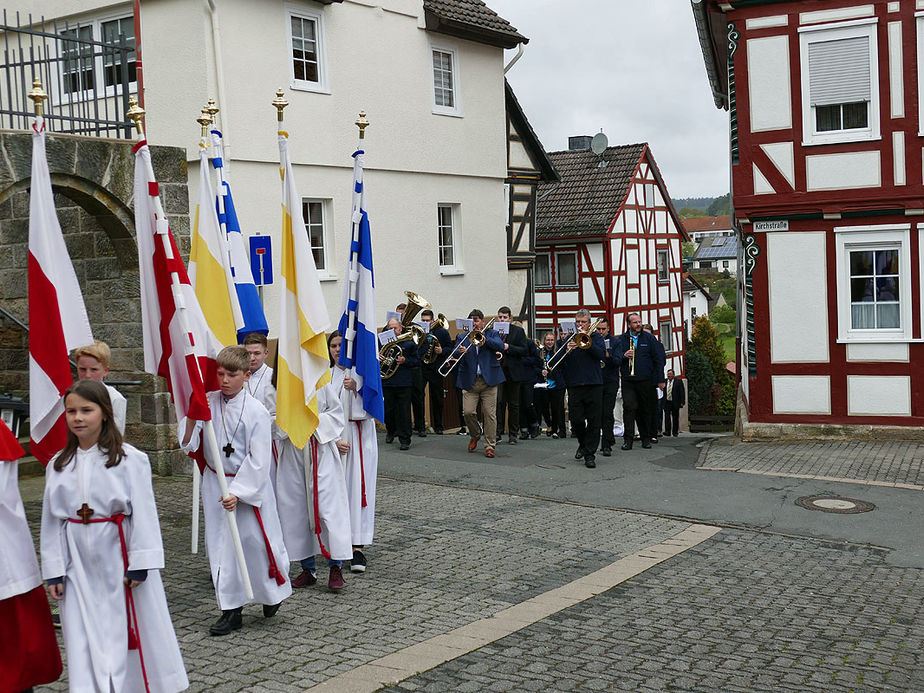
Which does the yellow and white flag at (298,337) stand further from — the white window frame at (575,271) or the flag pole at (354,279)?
the white window frame at (575,271)

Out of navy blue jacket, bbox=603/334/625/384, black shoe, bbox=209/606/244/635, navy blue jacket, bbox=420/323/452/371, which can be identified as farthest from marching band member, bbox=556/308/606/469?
black shoe, bbox=209/606/244/635

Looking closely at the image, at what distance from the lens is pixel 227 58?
17.1 metres

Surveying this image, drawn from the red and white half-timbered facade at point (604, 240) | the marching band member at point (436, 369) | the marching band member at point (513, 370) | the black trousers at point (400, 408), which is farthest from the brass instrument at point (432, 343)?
the red and white half-timbered facade at point (604, 240)

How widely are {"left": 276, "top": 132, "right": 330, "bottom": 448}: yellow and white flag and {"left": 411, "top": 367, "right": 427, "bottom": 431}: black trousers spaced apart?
299 inches

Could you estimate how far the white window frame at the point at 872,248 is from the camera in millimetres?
15562

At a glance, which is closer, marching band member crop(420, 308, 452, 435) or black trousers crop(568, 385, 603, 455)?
black trousers crop(568, 385, 603, 455)

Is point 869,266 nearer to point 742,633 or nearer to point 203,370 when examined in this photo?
point 742,633

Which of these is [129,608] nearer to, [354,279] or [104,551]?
[104,551]

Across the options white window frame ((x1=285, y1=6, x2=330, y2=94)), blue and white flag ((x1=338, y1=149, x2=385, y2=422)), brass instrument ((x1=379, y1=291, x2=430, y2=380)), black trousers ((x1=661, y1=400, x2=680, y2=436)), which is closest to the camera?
blue and white flag ((x1=338, y1=149, x2=385, y2=422))

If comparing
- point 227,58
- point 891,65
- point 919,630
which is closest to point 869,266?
point 891,65

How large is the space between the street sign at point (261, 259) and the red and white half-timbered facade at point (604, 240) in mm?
17772

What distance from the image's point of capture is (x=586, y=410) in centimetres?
1461

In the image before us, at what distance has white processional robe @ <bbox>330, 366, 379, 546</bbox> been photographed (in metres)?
8.74

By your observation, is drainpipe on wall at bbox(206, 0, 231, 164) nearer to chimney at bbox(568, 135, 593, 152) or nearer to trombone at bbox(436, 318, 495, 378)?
trombone at bbox(436, 318, 495, 378)
